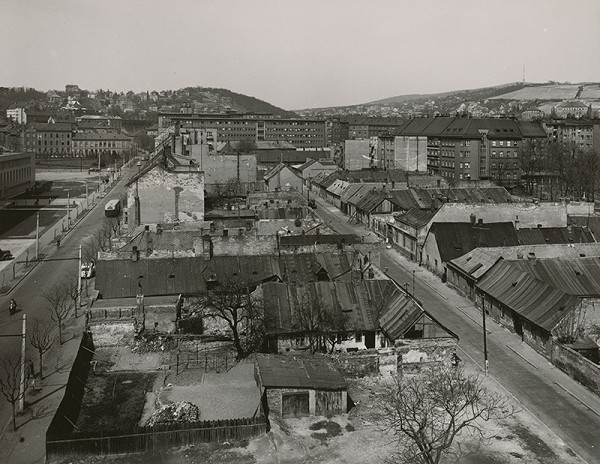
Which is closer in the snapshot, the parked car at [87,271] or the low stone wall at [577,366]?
the low stone wall at [577,366]

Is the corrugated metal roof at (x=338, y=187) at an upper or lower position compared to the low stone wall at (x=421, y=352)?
upper

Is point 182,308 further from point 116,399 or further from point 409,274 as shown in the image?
point 409,274

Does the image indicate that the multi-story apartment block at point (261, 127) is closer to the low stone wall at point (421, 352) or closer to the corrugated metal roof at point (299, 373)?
the low stone wall at point (421, 352)

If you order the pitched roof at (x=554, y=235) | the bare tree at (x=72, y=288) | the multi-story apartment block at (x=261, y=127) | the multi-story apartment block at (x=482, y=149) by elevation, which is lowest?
the bare tree at (x=72, y=288)

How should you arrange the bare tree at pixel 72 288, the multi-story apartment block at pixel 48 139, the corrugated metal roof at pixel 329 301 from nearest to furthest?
1. the corrugated metal roof at pixel 329 301
2. the bare tree at pixel 72 288
3. the multi-story apartment block at pixel 48 139

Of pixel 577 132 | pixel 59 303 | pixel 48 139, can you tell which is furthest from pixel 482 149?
pixel 48 139

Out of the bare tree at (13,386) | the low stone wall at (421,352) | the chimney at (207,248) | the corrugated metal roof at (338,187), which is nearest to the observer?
the bare tree at (13,386)

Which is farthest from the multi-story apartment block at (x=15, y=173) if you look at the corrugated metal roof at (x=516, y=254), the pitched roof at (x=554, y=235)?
the pitched roof at (x=554, y=235)

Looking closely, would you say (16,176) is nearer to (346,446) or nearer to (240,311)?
(240,311)
